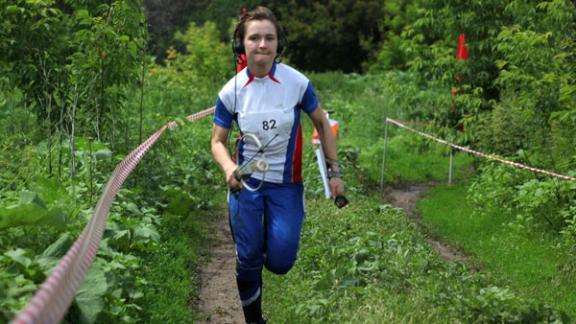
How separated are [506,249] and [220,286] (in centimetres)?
328

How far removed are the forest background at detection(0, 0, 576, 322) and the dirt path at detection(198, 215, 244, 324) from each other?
482mm

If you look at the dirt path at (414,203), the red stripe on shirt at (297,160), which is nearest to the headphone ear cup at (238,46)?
the red stripe on shirt at (297,160)

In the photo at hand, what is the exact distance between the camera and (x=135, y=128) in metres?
10.4

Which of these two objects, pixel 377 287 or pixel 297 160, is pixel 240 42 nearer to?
pixel 297 160

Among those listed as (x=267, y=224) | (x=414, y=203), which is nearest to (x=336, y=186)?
(x=267, y=224)

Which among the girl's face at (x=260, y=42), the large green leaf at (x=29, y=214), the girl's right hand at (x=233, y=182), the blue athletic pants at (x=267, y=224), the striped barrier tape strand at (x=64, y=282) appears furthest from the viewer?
the blue athletic pants at (x=267, y=224)

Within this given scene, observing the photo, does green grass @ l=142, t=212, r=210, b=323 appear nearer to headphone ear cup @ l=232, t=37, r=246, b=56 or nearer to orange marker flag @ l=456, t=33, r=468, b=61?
headphone ear cup @ l=232, t=37, r=246, b=56

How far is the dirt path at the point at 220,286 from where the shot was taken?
22.4ft

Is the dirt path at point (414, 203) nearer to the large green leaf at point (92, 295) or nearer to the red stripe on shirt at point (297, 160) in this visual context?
the red stripe on shirt at point (297, 160)

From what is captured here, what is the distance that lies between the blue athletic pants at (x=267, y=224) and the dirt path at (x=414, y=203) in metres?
4.05

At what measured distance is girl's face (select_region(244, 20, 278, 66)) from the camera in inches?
220

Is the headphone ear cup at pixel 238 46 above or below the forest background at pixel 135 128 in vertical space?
above

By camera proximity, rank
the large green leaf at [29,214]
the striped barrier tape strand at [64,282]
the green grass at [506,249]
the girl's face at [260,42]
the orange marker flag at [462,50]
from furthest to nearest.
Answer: the orange marker flag at [462,50], the green grass at [506,249], the girl's face at [260,42], the large green leaf at [29,214], the striped barrier tape strand at [64,282]

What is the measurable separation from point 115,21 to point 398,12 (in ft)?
96.2
